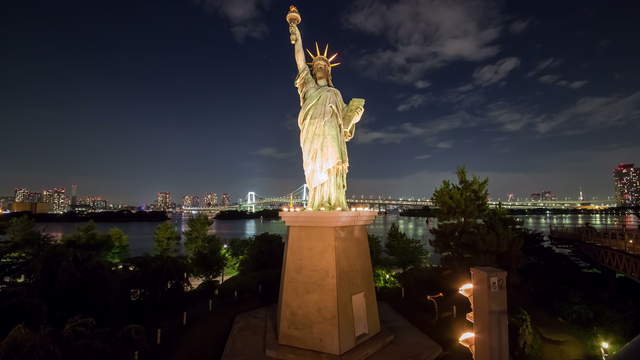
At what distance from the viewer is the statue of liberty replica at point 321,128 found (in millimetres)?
7910

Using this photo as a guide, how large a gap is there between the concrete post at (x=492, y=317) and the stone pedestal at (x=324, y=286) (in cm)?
371

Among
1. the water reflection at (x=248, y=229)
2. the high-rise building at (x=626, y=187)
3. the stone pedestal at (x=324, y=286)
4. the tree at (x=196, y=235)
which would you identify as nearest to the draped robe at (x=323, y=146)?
the stone pedestal at (x=324, y=286)

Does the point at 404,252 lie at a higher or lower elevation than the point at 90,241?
lower

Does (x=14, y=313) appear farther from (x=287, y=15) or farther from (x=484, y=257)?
(x=484, y=257)

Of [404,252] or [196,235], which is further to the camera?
[196,235]

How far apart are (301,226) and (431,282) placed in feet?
26.0

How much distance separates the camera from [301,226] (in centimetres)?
739

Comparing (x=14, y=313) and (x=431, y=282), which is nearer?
(x=14, y=313)

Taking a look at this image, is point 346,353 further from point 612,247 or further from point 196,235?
point 196,235

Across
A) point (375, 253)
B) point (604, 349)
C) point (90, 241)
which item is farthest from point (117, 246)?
point (604, 349)

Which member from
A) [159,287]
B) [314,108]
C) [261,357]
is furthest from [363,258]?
[159,287]

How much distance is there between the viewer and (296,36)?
27.6 feet

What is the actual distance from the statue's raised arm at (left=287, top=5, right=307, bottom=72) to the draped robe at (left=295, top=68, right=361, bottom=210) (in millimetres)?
679

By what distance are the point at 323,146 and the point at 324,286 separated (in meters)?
3.09
